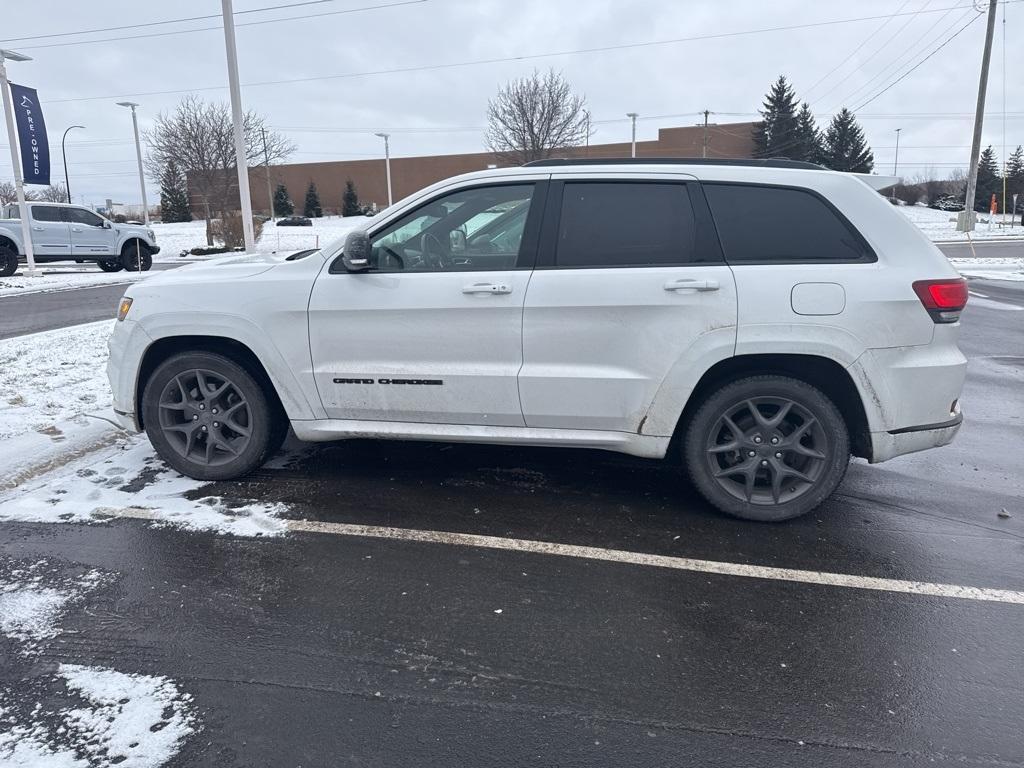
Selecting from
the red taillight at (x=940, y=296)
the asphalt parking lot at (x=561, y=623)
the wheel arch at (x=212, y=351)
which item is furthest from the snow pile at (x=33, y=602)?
the red taillight at (x=940, y=296)

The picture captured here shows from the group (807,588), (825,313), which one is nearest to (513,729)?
(807,588)

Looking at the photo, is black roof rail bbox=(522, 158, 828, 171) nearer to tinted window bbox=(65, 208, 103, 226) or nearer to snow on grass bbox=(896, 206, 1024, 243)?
tinted window bbox=(65, 208, 103, 226)

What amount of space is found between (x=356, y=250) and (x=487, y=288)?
76 cm

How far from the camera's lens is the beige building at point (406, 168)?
66.2 m

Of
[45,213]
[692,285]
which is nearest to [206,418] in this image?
[692,285]

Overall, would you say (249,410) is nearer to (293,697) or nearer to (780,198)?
(293,697)

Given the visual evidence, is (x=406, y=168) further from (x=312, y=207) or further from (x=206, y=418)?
(x=206, y=418)

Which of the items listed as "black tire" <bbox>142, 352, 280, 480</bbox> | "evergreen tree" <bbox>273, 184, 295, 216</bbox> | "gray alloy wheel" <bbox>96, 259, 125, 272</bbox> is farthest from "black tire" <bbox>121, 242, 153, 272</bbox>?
"evergreen tree" <bbox>273, 184, 295, 216</bbox>

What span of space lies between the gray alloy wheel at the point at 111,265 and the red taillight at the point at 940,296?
23.7m

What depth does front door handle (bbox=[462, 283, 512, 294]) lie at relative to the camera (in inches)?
150

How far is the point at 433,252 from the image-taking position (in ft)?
13.3

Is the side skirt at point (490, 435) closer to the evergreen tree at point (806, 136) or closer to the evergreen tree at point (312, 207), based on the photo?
the evergreen tree at point (806, 136)

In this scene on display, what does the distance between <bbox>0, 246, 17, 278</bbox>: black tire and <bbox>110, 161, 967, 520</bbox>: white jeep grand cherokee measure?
19.2 m

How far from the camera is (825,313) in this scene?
3.62 m
